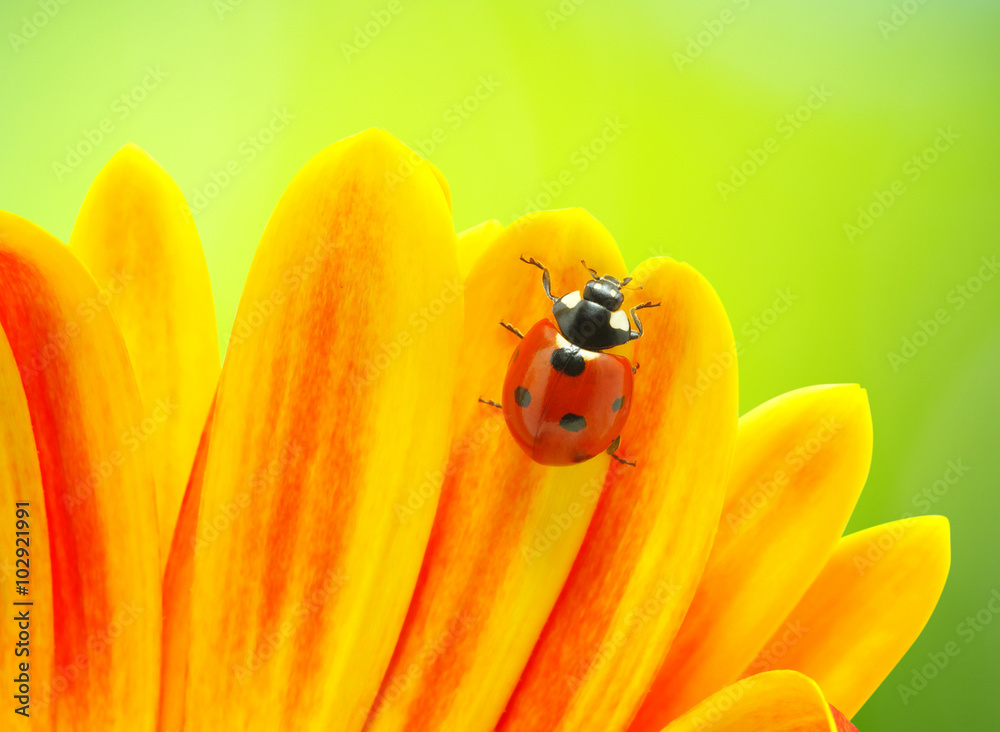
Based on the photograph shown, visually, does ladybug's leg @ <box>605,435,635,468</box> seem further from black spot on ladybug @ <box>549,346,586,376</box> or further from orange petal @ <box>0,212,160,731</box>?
orange petal @ <box>0,212,160,731</box>

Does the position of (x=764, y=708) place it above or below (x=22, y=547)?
above

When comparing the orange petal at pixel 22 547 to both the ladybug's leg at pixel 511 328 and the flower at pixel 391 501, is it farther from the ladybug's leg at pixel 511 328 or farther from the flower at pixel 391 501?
the ladybug's leg at pixel 511 328

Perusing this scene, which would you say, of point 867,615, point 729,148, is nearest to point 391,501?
point 867,615

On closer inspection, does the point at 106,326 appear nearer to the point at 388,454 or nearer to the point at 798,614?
the point at 388,454

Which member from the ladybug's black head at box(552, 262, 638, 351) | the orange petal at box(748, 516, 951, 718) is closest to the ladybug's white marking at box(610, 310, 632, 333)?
the ladybug's black head at box(552, 262, 638, 351)

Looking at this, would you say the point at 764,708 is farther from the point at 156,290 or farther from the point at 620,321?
the point at 156,290

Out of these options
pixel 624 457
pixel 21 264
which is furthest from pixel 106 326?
pixel 624 457
